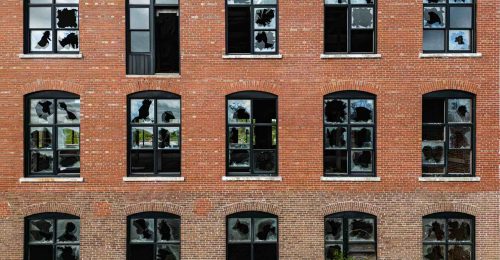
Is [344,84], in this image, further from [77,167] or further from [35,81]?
[35,81]

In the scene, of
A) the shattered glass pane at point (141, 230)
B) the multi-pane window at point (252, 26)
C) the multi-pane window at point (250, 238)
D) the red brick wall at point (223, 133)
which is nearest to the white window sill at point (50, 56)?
the red brick wall at point (223, 133)

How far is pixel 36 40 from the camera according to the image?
1379 centimetres

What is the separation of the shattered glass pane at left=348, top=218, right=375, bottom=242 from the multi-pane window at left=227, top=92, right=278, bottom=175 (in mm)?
3024

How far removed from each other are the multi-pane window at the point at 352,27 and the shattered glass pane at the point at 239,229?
6100 millimetres

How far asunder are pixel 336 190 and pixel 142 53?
7545mm

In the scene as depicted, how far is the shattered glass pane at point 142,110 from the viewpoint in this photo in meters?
13.7

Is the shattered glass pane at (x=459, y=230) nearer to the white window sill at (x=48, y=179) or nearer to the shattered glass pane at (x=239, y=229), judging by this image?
the shattered glass pane at (x=239, y=229)


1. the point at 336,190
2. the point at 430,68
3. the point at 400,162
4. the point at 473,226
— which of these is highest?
the point at 430,68

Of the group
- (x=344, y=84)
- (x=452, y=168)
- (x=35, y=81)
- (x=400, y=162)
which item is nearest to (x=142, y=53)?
(x=35, y=81)

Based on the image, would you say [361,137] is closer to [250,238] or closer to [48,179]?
[250,238]

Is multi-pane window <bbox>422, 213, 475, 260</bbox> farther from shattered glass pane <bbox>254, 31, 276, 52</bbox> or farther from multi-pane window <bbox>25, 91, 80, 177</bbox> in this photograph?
multi-pane window <bbox>25, 91, 80, 177</bbox>

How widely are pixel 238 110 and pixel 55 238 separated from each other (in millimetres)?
7057

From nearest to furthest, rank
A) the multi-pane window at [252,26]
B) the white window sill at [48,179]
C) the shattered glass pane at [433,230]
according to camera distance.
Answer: the white window sill at [48,179], the shattered glass pane at [433,230], the multi-pane window at [252,26]

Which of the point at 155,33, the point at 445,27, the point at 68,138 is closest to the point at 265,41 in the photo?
the point at 155,33
